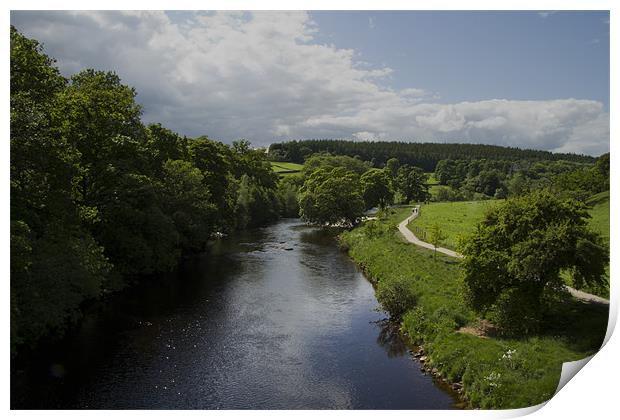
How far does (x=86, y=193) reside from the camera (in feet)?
104

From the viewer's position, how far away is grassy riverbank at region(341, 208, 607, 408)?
17844 mm

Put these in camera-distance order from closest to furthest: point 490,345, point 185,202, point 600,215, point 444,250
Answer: point 490,345 < point 600,215 < point 444,250 < point 185,202

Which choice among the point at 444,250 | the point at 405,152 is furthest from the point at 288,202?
the point at 405,152

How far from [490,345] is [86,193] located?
25425mm

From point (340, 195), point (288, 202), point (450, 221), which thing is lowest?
point (288, 202)

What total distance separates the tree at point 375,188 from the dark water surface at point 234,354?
159 feet

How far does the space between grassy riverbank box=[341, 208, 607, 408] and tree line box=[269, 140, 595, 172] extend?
4898 inches

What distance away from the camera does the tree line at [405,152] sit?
154125 mm

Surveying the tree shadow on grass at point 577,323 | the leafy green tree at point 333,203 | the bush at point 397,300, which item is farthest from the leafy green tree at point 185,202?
the tree shadow on grass at point 577,323

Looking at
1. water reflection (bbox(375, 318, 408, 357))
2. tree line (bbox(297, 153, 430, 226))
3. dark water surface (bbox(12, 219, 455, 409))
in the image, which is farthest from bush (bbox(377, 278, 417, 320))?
tree line (bbox(297, 153, 430, 226))

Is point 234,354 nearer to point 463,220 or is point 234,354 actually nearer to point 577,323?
point 577,323

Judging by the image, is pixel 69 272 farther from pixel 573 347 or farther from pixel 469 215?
pixel 469 215

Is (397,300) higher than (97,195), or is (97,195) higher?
(97,195)

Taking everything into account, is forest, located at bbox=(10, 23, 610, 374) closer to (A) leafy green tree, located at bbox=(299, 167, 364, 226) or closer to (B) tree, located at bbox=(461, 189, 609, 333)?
(A) leafy green tree, located at bbox=(299, 167, 364, 226)
